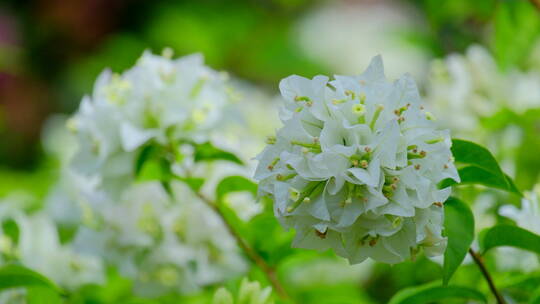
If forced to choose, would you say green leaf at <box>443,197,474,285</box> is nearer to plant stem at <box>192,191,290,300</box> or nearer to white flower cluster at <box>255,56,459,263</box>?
white flower cluster at <box>255,56,459,263</box>

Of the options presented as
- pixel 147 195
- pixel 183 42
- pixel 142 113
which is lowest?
pixel 183 42

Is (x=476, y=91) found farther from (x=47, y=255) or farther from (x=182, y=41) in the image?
(x=182, y=41)

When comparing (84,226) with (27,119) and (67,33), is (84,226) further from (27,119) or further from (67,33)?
(67,33)

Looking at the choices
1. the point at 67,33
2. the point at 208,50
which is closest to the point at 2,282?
the point at 208,50

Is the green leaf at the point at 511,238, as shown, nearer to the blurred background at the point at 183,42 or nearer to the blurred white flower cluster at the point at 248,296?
the blurred white flower cluster at the point at 248,296

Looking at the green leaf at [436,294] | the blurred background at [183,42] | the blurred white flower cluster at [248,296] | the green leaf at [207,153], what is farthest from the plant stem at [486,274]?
the blurred background at [183,42]

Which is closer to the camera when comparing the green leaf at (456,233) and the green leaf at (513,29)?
the green leaf at (456,233)

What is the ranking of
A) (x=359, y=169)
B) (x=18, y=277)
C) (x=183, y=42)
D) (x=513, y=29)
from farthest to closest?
(x=183, y=42) < (x=513, y=29) < (x=18, y=277) < (x=359, y=169)

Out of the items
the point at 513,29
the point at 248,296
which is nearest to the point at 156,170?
the point at 248,296
